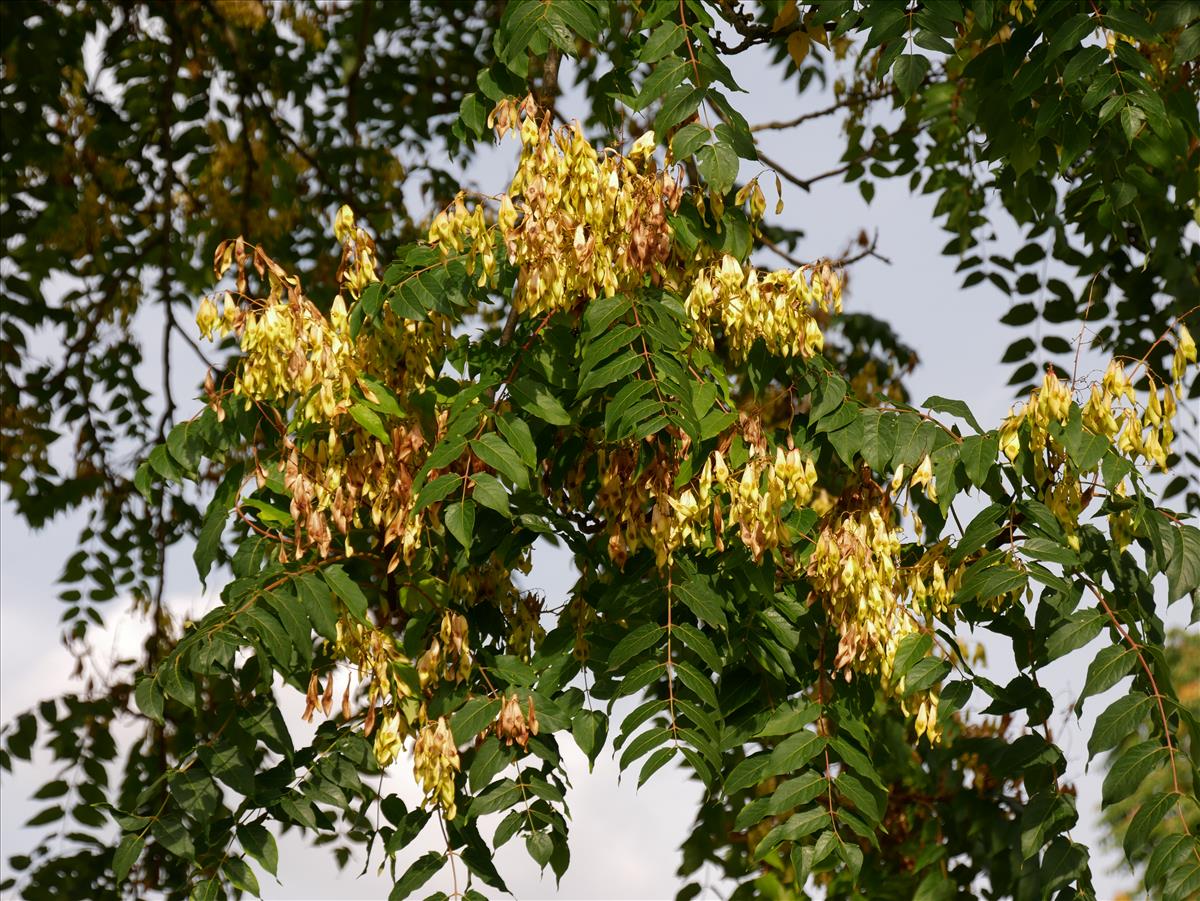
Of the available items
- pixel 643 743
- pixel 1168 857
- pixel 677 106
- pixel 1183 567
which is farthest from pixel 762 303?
pixel 1168 857

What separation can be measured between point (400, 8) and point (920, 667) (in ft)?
12.4

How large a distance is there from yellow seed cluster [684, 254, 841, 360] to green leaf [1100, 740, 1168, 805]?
0.70 m

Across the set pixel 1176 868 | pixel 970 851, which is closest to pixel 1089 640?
pixel 1176 868

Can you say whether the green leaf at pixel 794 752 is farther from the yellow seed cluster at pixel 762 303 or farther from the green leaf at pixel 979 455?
the yellow seed cluster at pixel 762 303

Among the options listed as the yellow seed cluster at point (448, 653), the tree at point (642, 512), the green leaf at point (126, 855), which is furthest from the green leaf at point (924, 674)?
the green leaf at point (126, 855)

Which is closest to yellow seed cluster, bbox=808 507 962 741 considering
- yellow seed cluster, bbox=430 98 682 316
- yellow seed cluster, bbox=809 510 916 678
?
yellow seed cluster, bbox=809 510 916 678

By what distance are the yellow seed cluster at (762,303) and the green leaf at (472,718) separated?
0.59m

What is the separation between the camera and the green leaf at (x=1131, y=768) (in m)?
2.02

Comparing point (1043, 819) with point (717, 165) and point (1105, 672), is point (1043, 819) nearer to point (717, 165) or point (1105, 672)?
point (1105, 672)

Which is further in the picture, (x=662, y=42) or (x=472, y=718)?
(x=662, y=42)

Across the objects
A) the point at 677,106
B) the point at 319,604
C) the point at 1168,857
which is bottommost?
the point at 1168,857

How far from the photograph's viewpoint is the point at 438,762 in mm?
2068

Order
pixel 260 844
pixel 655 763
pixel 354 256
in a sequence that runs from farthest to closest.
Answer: pixel 354 256, pixel 260 844, pixel 655 763

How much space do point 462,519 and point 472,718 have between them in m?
0.29
